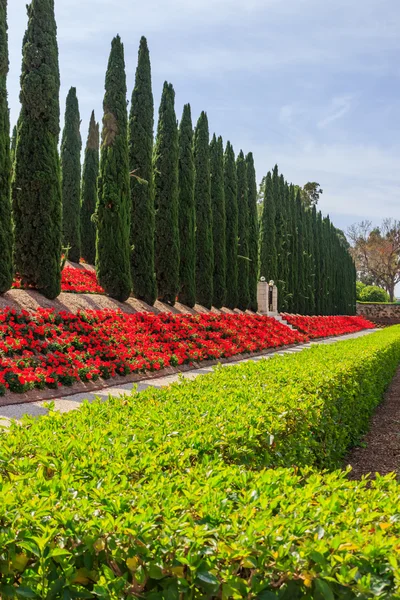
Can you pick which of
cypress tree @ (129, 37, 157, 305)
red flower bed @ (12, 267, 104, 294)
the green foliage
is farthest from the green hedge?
the green foliage

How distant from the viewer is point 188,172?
23.4m

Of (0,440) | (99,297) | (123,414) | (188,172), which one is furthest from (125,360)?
(188,172)

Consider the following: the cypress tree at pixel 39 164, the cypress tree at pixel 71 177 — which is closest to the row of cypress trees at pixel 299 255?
the cypress tree at pixel 71 177

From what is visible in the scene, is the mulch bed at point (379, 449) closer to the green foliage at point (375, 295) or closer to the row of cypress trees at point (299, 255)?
the row of cypress trees at point (299, 255)

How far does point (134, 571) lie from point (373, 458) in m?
5.61

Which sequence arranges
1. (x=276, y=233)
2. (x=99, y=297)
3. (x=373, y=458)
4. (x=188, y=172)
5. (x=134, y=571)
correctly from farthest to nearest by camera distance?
(x=276, y=233)
(x=188, y=172)
(x=99, y=297)
(x=373, y=458)
(x=134, y=571)

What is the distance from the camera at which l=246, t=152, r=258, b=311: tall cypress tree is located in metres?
29.6

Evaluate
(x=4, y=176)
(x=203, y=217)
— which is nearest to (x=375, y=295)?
(x=203, y=217)

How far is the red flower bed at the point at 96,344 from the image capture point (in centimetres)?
981

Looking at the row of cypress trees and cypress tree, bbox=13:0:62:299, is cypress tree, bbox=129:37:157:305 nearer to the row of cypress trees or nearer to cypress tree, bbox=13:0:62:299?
cypress tree, bbox=13:0:62:299

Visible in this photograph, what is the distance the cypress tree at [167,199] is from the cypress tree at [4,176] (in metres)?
8.22

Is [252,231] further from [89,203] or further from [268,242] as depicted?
[89,203]

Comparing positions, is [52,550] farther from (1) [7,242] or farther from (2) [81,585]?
(1) [7,242]

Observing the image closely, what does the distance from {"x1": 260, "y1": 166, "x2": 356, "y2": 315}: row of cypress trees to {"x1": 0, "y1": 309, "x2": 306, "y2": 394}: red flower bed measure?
16.6 meters
